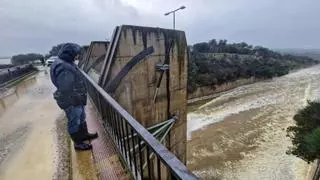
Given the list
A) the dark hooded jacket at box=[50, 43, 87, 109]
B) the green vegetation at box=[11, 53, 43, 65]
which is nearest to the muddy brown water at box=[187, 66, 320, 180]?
the dark hooded jacket at box=[50, 43, 87, 109]

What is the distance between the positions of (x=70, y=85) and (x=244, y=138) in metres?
16.0

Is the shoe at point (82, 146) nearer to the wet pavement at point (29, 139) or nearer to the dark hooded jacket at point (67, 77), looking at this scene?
the wet pavement at point (29, 139)

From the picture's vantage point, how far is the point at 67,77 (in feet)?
8.28

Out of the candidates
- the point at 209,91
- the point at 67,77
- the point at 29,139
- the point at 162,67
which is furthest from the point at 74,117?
the point at 209,91

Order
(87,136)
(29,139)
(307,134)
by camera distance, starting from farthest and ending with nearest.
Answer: (307,134) < (29,139) < (87,136)

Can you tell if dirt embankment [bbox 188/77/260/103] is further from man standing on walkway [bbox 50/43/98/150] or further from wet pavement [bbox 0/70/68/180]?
man standing on walkway [bbox 50/43/98/150]

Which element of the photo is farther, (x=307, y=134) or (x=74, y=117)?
(x=307, y=134)

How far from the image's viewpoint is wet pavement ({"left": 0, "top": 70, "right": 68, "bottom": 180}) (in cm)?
292

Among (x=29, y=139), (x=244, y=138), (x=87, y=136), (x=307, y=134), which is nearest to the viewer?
(x=87, y=136)

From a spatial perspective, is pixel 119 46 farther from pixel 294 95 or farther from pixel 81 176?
pixel 294 95

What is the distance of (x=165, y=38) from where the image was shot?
667 cm

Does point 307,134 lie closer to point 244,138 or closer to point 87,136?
point 244,138

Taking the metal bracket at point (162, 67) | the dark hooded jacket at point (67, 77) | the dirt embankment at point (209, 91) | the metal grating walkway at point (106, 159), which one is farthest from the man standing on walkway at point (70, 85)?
the dirt embankment at point (209, 91)

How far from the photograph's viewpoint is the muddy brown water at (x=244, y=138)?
474 inches
